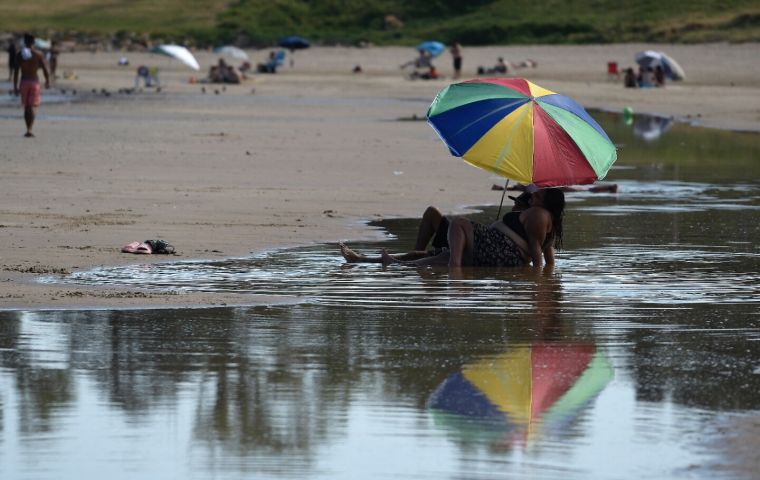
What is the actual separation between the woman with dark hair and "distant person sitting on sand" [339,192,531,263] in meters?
0.09

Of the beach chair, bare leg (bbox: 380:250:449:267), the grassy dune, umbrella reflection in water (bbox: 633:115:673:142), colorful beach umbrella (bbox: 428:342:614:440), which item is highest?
the grassy dune

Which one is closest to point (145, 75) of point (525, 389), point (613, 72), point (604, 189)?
point (613, 72)

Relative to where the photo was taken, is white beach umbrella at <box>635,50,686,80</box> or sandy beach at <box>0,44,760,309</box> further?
white beach umbrella at <box>635,50,686,80</box>

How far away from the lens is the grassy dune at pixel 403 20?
274 ft

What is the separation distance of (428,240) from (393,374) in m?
4.52

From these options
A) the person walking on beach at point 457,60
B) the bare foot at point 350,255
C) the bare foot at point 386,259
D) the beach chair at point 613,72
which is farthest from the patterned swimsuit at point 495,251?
the person walking on beach at point 457,60

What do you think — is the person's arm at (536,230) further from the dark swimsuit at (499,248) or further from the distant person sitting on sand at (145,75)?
the distant person sitting on sand at (145,75)

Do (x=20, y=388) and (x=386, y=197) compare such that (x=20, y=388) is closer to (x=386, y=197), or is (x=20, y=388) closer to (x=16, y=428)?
(x=16, y=428)

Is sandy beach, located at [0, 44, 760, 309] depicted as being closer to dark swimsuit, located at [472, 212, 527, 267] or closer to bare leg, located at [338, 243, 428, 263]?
bare leg, located at [338, 243, 428, 263]

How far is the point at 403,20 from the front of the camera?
98.3 meters

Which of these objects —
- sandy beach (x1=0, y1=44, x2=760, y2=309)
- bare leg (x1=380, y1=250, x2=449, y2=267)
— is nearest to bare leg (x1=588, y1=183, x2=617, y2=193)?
sandy beach (x1=0, y1=44, x2=760, y2=309)

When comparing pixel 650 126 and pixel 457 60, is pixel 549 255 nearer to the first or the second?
pixel 650 126

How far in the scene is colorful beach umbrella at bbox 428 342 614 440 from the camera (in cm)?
725

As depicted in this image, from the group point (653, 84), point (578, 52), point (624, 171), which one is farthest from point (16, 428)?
point (578, 52)
